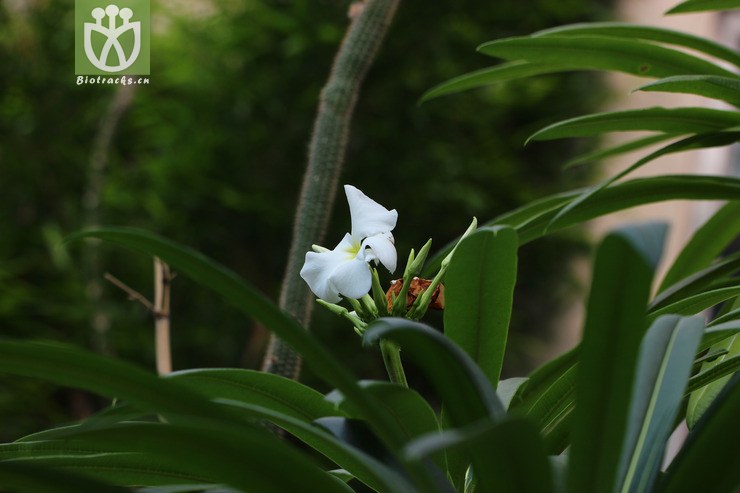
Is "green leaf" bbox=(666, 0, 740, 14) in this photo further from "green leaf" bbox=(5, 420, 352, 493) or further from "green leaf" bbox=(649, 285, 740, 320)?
"green leaf" bbox=(5, 420, 352, 493)

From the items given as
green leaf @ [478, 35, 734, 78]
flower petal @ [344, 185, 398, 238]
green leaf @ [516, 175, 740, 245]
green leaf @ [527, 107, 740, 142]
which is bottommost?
flower petal @ [344, 185, 398, 238]

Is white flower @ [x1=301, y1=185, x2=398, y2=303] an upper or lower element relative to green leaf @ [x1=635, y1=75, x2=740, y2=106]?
lower

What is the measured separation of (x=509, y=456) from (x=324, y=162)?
46cm

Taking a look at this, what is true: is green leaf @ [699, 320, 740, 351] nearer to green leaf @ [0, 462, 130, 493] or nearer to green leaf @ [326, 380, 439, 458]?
green leaf @ [326, 380, 439, 458]

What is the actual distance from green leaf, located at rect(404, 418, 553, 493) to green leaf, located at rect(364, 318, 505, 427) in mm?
44

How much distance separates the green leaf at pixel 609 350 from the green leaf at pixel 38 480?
0.22 meters

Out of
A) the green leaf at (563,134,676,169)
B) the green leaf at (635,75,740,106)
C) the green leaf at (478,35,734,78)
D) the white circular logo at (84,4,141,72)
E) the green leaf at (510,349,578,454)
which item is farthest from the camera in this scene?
the white circular logo at (84,4,141,72)

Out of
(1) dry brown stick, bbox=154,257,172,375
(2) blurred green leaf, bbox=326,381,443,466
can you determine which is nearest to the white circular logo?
(1) dry brown stick, bbox=154,257,172,375

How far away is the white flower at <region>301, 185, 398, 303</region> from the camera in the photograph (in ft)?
1.82

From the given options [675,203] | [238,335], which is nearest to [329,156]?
[238,335]

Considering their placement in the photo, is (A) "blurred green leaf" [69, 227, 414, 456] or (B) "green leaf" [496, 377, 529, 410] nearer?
(A) "blurred green leaf" [69, 227, 414, 456]

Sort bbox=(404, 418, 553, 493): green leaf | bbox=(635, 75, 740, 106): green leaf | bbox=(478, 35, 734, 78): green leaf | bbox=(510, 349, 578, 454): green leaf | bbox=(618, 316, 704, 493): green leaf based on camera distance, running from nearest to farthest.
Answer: bbox=(404, 418, 553, 493): green leaf < bbox=(618, 316, 704, 493): green leaf < bbox=(510, 349, 578, 454): green leaf < bbox=(635, 75, 740, 106): green leaf < bbox=(478, 35, 734, 78): green leaf

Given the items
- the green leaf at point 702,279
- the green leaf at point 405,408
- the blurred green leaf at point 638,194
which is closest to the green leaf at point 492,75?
the blurred green leaf at point 638,194

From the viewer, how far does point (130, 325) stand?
223cm
